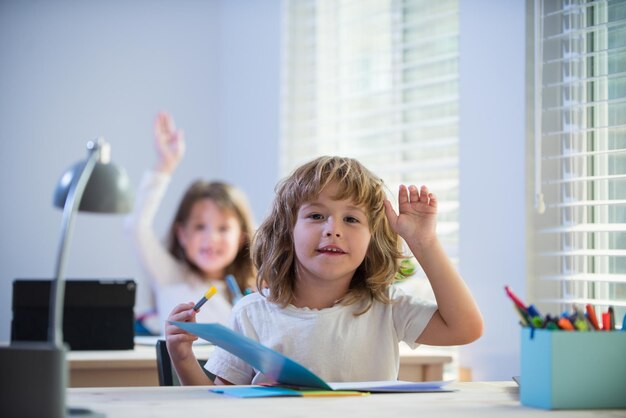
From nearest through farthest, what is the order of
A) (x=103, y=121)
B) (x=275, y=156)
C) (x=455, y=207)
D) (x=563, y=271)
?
(x=563, y=271) < (x=455, y=207) < (x=275, y=156) < (x=103, y=121)

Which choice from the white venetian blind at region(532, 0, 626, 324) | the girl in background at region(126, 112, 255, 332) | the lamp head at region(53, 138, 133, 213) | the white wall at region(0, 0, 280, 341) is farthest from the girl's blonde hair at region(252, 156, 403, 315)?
the white wall at region(0, 0, 280, 341)

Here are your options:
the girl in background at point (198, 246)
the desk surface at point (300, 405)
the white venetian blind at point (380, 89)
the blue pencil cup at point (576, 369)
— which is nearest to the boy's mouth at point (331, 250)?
the desk surface at point (300, 405)

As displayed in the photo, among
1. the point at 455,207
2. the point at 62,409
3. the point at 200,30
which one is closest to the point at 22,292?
the point at 455,207

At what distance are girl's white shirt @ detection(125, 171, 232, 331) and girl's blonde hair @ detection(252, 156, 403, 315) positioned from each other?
1563 mm

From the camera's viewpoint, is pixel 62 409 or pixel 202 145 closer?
pixel 62 409

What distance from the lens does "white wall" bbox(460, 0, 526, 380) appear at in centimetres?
278

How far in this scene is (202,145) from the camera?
4.77 metres

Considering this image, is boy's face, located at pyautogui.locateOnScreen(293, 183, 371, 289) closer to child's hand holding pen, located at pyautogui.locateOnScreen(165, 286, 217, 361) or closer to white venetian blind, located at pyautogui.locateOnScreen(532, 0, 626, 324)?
child's hand holding pen, located at pyautogui.locateOnScreen(165, 286, 217, 361)

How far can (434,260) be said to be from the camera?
172 cm

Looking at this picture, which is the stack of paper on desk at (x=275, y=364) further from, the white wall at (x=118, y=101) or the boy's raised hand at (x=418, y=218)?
the white wall at (x=118, y=101)

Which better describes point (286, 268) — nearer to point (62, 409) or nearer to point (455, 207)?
point (62, 409)

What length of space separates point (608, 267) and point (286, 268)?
104cm

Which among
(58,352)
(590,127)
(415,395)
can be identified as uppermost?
(590,127)

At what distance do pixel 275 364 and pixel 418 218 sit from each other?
17.5 inches
